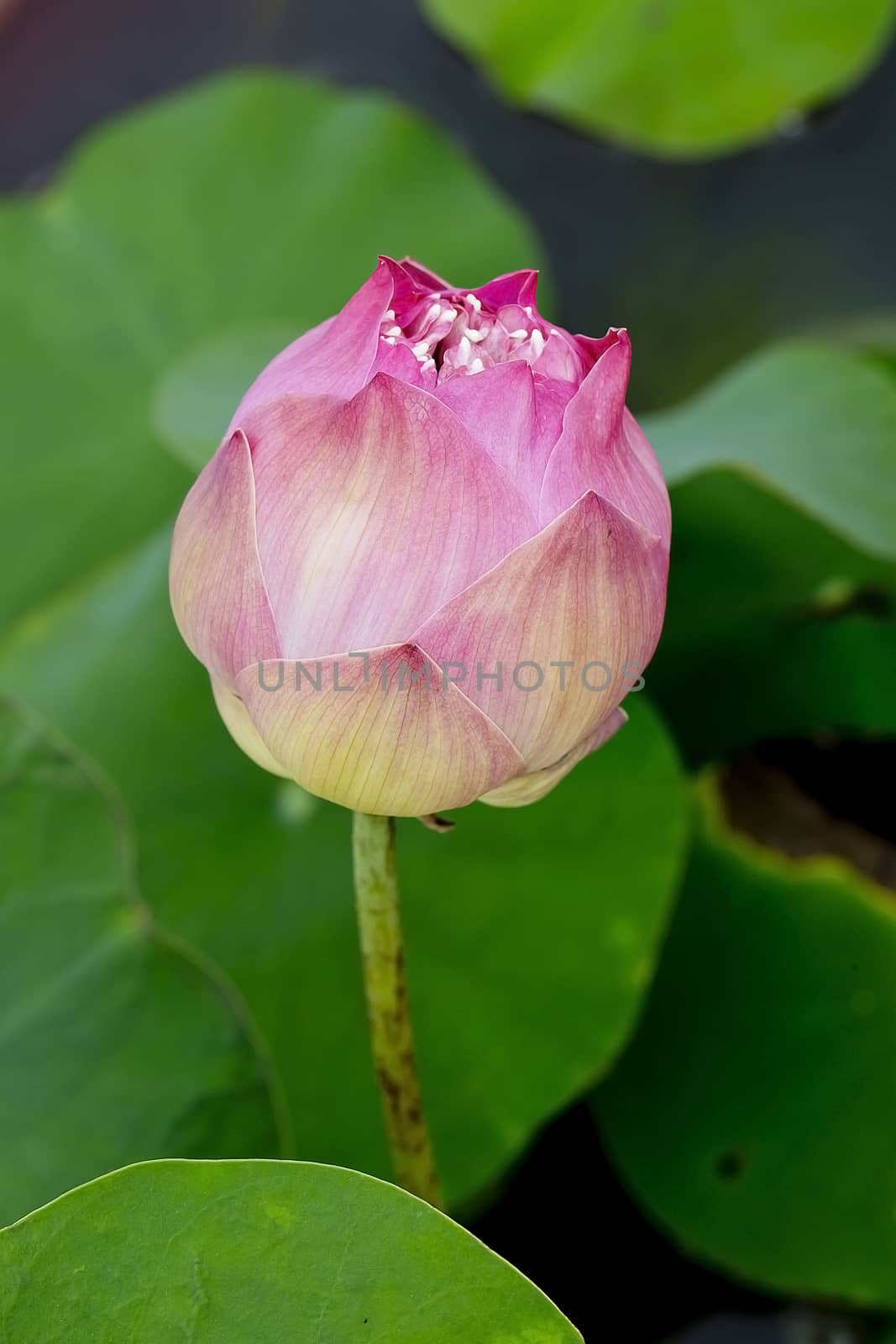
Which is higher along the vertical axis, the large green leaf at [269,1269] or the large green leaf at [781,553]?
the large green leaf at [269,1269]

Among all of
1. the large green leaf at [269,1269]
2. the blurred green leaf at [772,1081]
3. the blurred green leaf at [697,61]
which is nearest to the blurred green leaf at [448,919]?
the blurred green leaf at [772,1081]

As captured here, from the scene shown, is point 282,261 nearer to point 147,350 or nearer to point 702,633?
point 147,350

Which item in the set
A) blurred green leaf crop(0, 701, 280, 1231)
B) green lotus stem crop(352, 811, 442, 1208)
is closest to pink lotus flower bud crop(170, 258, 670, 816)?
green lotus stem crop(352, 811, 442, 1208)

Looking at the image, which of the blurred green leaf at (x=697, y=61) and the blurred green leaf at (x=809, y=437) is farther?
the blurred green leaf at (x=697, y=61)

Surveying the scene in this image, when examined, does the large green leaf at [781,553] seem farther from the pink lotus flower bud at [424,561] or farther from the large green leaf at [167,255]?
the large green leaf at [167,255]

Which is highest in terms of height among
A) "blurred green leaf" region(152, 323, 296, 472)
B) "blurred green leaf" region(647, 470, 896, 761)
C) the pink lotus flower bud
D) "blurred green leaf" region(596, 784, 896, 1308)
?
the pink lotus flower bud

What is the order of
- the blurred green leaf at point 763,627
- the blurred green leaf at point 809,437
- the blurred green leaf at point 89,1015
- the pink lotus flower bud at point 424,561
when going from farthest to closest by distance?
the blurred green leaf at point 763,627
the blurred green leaf at point 809,437
the blurred green leaf at point 89,1015
the pink lotus flower bud at point 424,561

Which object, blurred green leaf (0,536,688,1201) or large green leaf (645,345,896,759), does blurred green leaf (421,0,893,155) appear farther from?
blurred green leaf (0,536,688,1201)

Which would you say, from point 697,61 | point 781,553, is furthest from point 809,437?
point 697,61
